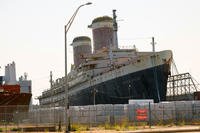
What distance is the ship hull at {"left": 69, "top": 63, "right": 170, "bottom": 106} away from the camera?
2579 inches

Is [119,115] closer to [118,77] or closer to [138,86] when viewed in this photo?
[138,86]

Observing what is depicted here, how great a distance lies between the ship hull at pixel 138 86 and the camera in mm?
65500

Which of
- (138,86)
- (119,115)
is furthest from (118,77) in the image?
(119,115)

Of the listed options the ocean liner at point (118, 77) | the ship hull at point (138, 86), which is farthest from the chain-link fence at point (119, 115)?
the ocean liner at point (118, 77)

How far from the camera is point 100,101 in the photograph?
2906 inches

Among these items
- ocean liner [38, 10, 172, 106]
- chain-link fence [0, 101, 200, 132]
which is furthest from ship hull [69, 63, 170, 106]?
chain-link fence [0, 101, 200, 132]

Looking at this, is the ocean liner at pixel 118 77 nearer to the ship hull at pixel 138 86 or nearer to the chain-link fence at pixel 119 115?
the ship hull at pixel 138 86

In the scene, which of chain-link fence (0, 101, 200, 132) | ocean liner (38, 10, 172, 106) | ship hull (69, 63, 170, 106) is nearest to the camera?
chain-link fence (0, 101, 200, 132)

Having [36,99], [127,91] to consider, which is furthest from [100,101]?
A: [36,99]

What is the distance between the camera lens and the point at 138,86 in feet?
218

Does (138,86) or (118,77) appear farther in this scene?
→ (118,77)

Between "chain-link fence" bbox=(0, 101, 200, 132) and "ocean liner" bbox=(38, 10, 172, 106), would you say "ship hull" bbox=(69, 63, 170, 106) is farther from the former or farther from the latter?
"chain-link fence" bbox=(0, 101, 200, 132)

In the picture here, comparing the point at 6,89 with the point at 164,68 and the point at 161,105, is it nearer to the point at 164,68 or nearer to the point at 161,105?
the point at 164,68

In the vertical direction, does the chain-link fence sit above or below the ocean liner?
below
